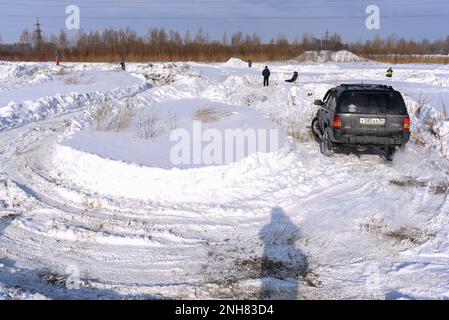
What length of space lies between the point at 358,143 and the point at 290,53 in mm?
58421

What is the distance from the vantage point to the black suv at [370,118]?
940cm

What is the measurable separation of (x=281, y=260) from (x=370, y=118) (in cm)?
537

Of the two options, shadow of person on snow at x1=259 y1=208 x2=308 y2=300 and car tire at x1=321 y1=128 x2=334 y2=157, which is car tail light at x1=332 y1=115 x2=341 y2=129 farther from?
shadow of person on snow at x1=259 y1=208 x2=308 y2=300

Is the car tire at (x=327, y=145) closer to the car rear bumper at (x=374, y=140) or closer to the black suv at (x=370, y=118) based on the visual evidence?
the black suv at (x=370, y=118)

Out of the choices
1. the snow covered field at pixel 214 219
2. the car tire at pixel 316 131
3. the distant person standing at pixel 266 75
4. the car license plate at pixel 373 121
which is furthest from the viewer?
the distant person standing at pixel 266 75

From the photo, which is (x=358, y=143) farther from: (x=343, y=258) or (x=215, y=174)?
(x=343, y=258)

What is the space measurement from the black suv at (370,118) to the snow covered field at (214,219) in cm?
65

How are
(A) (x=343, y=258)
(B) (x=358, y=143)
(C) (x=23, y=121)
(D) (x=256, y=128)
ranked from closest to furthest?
(A) (x=343, y=258)
(B) (x=358, y=143)
(D) (x=256, y=128)
(C) (x=23, y=121)

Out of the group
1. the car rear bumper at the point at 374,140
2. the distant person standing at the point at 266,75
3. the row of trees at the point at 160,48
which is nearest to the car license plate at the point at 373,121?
the car rear bumper at the point at 374,140

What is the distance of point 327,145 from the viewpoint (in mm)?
10359

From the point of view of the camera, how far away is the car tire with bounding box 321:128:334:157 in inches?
403

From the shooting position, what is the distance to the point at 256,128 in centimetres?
1309
